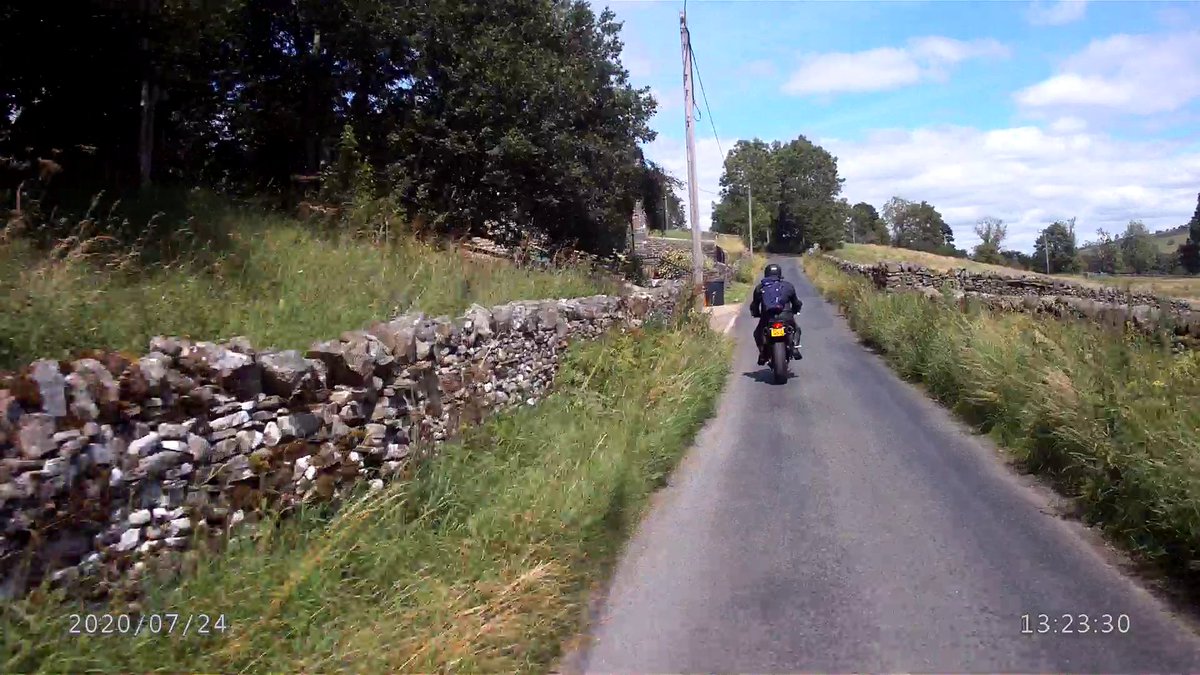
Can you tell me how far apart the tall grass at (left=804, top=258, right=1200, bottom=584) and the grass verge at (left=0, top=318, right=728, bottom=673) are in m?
3.47

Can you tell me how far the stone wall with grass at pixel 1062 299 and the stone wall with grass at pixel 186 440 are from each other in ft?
23.7

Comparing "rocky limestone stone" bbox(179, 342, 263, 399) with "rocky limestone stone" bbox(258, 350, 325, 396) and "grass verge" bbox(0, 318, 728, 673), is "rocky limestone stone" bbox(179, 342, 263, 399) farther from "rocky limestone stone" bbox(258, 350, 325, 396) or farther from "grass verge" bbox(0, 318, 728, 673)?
"grass verge" bbox(0, 318, 728, 673)

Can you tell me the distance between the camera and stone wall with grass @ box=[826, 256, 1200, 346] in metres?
9.27

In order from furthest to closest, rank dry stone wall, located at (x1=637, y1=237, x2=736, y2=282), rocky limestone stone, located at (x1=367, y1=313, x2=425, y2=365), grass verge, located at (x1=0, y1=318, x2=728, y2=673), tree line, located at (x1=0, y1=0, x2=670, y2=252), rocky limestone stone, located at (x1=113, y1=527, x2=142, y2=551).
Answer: dry stone wall, located at (x1=637, y1=237, x2=736, y2=282)
tree line, located at (x1=0, y1=0, x2=670, y2=252)
rocky limestone stone, located at (x1=367, y1=313, x2=425, y2=365)
rocky limestone stone, located at (x1=113, y1=527, x2=142, y2=551)
grass verge, located at (x1=0, y1=318, x2=728, y2=673)

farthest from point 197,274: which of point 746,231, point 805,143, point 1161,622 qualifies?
point 805,143

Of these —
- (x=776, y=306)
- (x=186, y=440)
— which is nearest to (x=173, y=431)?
(x=186, y=440)

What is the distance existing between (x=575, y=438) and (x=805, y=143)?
111 m

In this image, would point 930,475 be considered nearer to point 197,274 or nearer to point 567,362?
point 567,362

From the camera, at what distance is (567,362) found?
10047 millimetres

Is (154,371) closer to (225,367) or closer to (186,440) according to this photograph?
(186,440)

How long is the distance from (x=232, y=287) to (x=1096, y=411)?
705 cm

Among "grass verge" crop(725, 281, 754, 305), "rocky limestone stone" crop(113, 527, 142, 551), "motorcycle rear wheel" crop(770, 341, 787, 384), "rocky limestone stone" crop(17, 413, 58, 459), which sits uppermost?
"rocky limestone stone" crop(17, 413, 58, 459)

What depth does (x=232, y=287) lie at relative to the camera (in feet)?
23.5

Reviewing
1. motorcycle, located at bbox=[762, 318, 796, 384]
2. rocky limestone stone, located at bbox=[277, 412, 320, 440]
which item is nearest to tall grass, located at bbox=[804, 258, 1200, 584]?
motorcycle, located at bbox=[762, 318, 796, 384]
